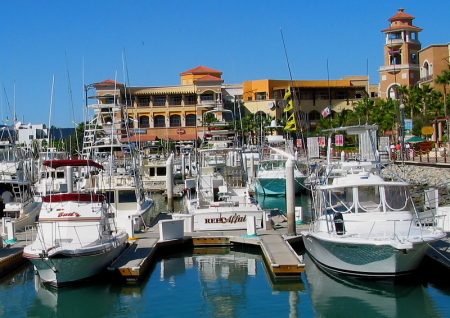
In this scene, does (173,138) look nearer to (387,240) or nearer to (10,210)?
(10,210)

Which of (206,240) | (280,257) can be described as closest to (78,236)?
(206,240)

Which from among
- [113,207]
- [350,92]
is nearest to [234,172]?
[113,207]

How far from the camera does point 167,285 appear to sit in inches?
749

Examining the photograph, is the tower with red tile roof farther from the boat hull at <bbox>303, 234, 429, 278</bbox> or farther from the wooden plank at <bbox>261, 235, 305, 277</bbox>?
the boat hull at <bbox>303, 234, 429, 278</bbox>

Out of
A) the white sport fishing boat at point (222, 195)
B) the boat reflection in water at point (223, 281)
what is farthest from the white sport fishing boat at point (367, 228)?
the white sport fishing boat at point (222, 195)

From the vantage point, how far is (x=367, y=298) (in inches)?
674

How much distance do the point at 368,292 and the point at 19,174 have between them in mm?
22627

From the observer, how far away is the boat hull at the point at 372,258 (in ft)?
56.1

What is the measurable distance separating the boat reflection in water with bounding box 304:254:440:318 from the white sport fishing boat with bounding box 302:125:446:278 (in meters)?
0.37

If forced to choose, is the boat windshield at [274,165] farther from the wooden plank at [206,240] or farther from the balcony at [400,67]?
the balcony at [400,67]

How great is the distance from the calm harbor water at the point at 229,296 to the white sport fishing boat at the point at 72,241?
56 cm

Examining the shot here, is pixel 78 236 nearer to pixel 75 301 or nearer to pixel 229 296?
pixel 75 301

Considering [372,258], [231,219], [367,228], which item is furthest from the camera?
[231,219]

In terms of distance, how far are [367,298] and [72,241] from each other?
8.82m
